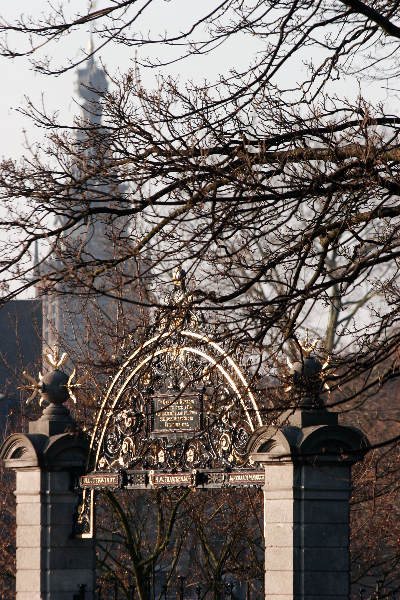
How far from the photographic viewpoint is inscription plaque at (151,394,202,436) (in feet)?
42.6

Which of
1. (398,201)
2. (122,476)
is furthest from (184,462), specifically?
(398,201)

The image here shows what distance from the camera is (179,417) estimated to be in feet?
43.4

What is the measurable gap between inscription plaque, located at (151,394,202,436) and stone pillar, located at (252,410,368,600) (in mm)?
1417

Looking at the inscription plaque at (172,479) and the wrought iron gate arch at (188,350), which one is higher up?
the wrought iron gate arch at (188,350)

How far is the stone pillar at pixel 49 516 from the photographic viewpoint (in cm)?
1420

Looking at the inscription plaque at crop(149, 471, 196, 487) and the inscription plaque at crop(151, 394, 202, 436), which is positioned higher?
the inscription plaque at crop(151, 394, 202, 436)

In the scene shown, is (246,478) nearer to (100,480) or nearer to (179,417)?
(179,417)

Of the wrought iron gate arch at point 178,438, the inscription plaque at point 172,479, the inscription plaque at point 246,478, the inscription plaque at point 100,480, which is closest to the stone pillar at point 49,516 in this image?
the wrought iron gate arch at point 178,438

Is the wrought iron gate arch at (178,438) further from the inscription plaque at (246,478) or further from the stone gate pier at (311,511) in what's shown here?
the stone gate pier at (311,511)

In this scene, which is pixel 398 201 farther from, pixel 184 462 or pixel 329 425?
pixel 184 462

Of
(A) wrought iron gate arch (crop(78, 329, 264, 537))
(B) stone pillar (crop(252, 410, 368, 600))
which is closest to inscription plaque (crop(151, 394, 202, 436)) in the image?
(A) wrought iron gate arch (crop(78, 329, 264, 537))

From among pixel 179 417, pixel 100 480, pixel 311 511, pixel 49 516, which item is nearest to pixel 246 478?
pixel 311 511

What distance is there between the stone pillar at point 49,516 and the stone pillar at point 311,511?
3303mm

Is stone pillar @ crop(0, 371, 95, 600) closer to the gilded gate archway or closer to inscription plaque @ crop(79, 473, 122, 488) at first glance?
the gilded gate archway
